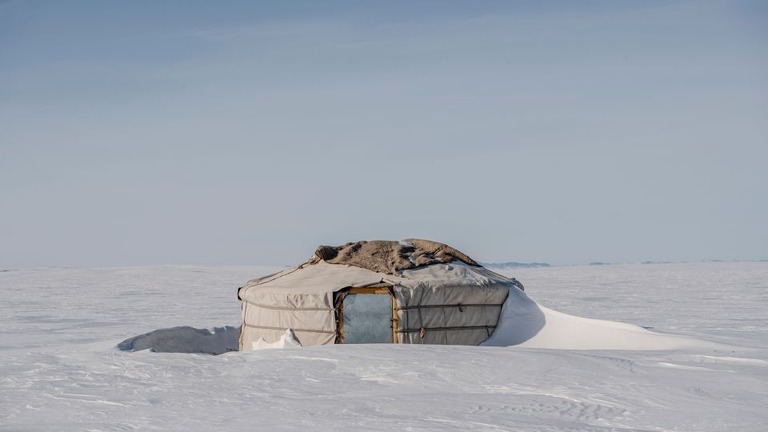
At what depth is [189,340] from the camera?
1279 centimetres

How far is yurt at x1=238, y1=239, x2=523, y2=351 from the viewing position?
1057 cm

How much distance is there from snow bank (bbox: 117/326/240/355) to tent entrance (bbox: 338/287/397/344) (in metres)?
2.98

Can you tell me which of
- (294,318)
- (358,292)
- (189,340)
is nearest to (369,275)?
(358,292)

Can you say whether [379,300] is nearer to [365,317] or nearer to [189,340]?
[365,317]

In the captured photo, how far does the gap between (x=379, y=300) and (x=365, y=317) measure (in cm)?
27

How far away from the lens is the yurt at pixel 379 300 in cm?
1057

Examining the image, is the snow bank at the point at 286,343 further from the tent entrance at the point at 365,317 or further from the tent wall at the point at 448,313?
the tent wall at the point at 448,313

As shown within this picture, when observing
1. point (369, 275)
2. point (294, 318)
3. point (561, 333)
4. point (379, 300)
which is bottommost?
point (561, 333)

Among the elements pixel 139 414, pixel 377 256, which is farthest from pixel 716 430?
pixel 377 256

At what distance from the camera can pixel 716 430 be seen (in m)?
5.71

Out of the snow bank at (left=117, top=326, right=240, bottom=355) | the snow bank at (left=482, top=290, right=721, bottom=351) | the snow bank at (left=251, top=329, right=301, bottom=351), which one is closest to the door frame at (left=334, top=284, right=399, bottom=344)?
the snow bank at (left=251, top=329, right=301, bottom=351)

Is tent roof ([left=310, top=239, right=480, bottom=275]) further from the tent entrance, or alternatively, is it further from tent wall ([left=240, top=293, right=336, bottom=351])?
tent wall ([left=240, top=293, right=336, bottom=351])

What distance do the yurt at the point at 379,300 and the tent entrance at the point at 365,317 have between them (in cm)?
1

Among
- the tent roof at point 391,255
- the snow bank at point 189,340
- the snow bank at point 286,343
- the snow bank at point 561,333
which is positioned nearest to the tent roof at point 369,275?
the tent roof at point 391,255
